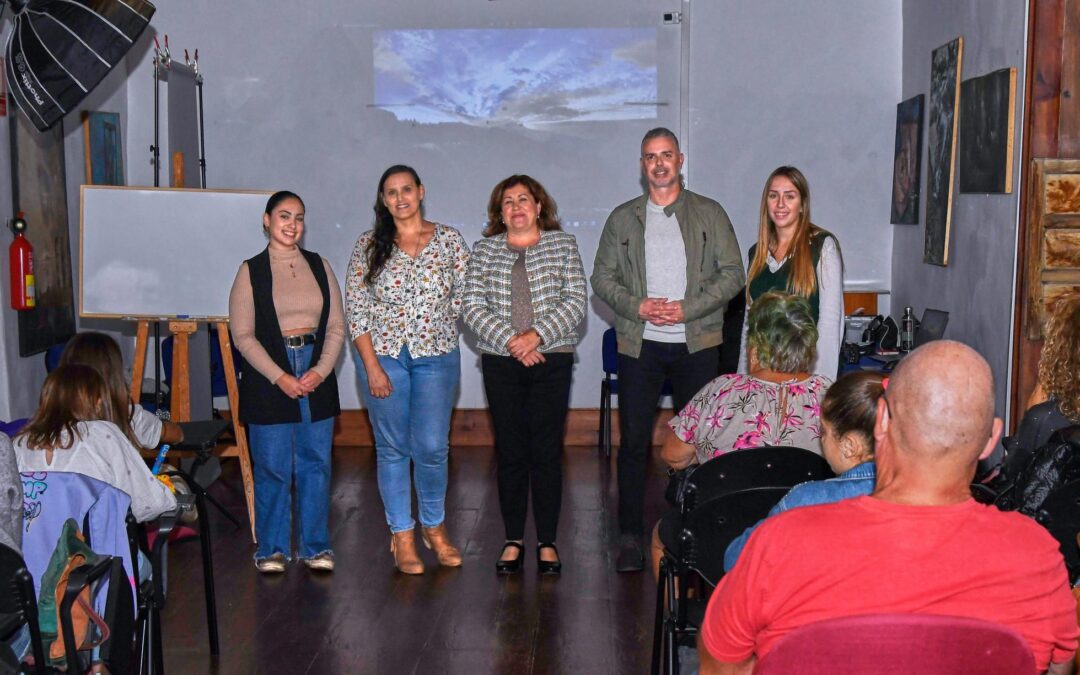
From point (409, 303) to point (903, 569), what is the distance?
120 inches

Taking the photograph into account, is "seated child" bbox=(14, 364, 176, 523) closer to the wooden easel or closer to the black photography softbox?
the black photography softbox

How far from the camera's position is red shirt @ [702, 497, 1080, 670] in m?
1.67

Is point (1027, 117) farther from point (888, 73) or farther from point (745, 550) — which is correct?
point (745, 550)

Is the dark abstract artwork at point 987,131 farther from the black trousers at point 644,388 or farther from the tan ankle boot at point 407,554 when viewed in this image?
the tan ankle boot at point 407,554

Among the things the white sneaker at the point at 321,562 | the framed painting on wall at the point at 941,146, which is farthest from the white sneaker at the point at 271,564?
the framed painting on wall at the point at 941,146

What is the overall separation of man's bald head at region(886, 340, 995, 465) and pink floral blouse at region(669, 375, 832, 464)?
161 centimetres

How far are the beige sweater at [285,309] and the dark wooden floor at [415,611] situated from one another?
895 mm

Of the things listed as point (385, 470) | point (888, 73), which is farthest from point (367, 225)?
point (888, 73)

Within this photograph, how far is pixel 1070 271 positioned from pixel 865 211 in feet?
8.71

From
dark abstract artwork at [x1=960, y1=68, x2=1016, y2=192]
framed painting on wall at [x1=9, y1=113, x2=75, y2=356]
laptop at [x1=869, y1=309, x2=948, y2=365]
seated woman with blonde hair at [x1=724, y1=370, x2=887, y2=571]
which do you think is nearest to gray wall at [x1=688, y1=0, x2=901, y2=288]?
laptop at [x1=869, y1=309, x2=948, y2=365]

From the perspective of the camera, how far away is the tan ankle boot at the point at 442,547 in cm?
475

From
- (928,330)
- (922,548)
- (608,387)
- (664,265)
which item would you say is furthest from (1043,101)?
(922,548)

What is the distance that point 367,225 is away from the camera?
288 inches

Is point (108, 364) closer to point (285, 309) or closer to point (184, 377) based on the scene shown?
point (285, 309)
